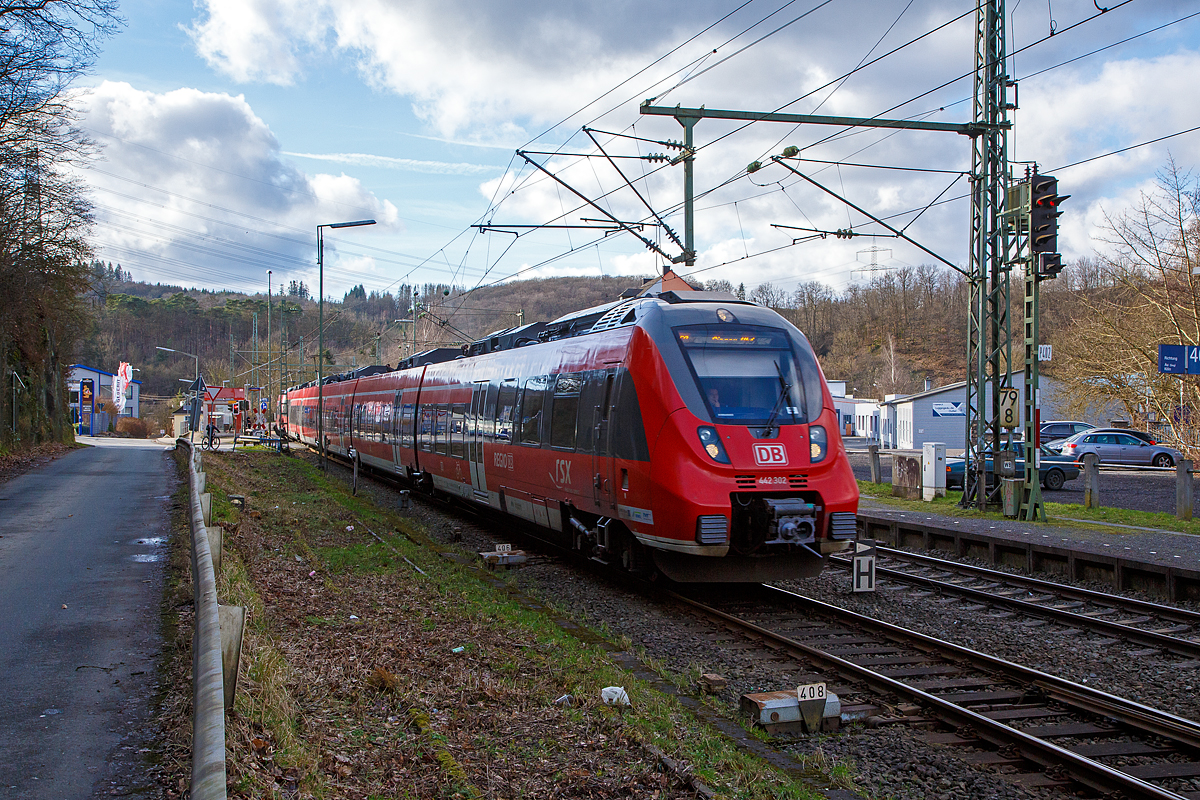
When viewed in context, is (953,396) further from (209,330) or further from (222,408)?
(209,330)

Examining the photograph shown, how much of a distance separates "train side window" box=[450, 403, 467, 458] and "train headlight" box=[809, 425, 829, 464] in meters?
8.58

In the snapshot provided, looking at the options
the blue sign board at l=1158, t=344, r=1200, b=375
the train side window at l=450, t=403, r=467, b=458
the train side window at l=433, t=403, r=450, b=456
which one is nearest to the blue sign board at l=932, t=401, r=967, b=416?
the blue sign board at l=1158, t=344, r=1200, b=375

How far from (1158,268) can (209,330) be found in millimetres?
110209

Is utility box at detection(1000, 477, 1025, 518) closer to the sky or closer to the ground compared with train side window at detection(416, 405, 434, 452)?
closer to the ground

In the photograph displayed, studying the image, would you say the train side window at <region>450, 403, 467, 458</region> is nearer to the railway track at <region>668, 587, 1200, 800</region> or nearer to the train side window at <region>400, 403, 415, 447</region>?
A: the train side window at <region>400, 403, 415, 447</region>

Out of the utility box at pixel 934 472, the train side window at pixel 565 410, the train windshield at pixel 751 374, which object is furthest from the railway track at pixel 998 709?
the utility box at pixel 934 472

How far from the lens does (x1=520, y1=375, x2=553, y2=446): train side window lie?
12.5 meters

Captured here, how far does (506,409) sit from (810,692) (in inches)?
349

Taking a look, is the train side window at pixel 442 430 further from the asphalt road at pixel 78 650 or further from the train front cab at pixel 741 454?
the train front cab at pixel 741 454

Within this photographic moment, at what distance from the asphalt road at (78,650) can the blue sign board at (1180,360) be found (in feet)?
54.1

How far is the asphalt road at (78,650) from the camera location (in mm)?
4223

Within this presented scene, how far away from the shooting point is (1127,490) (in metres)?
25.3

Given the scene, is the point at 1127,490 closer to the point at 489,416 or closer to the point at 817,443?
the point at 489,416

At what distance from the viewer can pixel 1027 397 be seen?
675 inches
